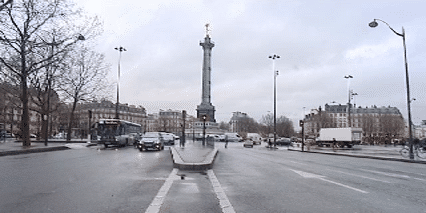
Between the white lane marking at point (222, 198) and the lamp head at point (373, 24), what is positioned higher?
the lamp head at point (373, 24)

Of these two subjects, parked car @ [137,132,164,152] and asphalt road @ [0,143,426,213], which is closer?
asphalt road @ [0,143,426,213]

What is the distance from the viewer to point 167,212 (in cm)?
587

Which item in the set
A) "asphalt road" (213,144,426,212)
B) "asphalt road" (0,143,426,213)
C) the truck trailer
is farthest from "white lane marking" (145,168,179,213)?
the truck trailer

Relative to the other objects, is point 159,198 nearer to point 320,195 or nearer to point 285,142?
point 320,195

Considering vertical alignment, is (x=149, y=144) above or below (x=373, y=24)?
below

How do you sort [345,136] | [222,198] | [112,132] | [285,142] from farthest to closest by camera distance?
1. [285,142]
2. [345,136]
3. [112,132]
4. [222,198]

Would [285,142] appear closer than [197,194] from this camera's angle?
No

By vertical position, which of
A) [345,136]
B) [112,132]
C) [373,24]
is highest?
[373,24]

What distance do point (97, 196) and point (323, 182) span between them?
6577mm

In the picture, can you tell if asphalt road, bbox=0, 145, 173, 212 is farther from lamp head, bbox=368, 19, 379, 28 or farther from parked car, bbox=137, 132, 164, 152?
lamp head, bbox=368, 19, 379, 28

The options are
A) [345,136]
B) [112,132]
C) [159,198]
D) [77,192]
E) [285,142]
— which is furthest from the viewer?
[285,142]

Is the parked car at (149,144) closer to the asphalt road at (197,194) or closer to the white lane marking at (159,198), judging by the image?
the asphalt road at (197,194)

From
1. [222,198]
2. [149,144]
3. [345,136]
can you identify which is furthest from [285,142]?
[222,198]

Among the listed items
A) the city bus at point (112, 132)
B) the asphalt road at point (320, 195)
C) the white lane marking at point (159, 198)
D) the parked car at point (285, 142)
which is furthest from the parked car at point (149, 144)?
the parked car at point (285, 142)
